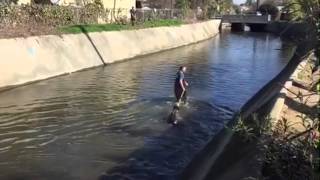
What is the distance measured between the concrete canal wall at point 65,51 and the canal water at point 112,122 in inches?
33.1

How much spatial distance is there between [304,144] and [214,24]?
69021 mm

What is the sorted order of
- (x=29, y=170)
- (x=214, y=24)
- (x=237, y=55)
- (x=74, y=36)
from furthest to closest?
1. (x=214, y=24)
2. (x=237, y=55)
3. (x=74, y=36)
4. (x=29, y=170)

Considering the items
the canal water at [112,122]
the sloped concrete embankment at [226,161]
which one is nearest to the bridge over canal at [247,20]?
the canal water at [112,122]

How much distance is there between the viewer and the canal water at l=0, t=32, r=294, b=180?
12539 millimetres

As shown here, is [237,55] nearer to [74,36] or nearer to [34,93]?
[74,36]

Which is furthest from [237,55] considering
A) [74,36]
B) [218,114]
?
[218,114]

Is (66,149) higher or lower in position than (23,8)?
lower

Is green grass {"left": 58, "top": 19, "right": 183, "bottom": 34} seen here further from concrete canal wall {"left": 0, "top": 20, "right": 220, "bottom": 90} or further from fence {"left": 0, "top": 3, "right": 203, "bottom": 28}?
fence {"left": 0, "top": 3, "right": 203, "bottom": 28}

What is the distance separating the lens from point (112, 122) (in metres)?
16.9

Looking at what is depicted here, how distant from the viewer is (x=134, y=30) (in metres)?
39.2

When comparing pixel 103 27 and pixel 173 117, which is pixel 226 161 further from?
pixel 103 27

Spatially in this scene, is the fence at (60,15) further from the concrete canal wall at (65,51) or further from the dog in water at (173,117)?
the dog in water at (173,117)

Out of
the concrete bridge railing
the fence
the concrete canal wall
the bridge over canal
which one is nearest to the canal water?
the concrete canal wall

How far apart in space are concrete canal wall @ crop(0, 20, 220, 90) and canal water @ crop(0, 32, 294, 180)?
841mm
